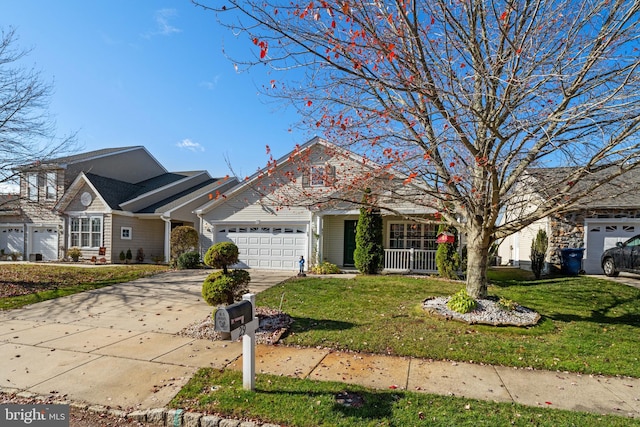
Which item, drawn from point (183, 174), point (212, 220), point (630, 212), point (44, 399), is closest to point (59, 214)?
point (183, 174)

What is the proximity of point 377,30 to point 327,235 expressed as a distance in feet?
38.0

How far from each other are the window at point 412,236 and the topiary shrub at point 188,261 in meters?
8.87

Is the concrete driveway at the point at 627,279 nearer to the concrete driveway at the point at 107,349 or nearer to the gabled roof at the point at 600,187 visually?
the gabled roof at the point at 600,187

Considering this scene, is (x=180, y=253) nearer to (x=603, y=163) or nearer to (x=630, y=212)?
(x=603, y=163)

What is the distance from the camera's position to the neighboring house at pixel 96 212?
63.1 feet

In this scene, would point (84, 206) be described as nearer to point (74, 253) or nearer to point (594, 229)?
point (74, 253)

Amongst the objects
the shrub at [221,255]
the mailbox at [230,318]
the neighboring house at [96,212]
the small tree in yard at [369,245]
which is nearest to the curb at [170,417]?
the mailbox at [230,318]

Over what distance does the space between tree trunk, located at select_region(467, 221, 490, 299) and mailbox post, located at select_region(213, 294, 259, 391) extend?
510 cm

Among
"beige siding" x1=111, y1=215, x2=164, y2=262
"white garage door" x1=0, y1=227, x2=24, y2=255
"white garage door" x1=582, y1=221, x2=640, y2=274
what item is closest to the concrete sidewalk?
"white garage door" x1=582, y1=221, x2=640, y2=274

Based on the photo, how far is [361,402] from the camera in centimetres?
401

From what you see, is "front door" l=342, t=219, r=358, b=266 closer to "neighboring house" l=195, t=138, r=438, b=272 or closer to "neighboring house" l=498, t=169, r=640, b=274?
"neighboring house" l=195, t=138, r=438, b=272

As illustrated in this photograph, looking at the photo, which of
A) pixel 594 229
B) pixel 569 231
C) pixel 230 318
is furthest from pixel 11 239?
pixel 594 229

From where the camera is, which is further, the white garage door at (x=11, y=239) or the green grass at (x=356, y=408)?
the white garage door at (x=11, y=239)

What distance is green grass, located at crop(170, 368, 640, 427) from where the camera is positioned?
3617mm
